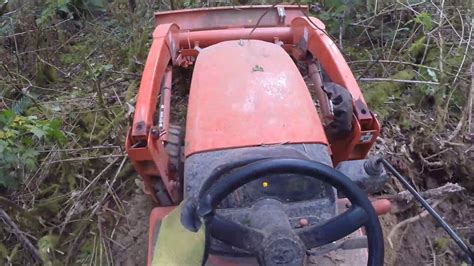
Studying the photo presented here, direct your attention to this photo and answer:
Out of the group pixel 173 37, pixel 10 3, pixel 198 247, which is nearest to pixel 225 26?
pixel 173 37

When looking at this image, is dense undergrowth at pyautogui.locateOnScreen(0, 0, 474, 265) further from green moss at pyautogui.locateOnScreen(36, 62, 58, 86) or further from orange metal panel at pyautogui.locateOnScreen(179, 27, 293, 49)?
orange metal panel at pyautogui.locateOnScreen(179, 27, 293, 49)

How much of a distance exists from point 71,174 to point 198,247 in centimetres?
175

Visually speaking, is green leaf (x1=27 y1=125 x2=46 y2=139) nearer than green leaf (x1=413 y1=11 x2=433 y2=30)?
Yes

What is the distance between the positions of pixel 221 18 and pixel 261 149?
158 cm

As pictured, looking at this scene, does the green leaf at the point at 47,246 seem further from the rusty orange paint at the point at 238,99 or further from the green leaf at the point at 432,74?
the green leaf at the point at 432,74

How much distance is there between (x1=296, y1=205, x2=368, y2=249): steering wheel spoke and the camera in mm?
1777

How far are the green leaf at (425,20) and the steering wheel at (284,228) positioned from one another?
2.69m

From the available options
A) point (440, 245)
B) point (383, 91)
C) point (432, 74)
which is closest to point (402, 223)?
point (440, 245)

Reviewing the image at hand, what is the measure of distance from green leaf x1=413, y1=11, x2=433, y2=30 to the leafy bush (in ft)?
8.18

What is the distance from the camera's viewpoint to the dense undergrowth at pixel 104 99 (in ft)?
10.2

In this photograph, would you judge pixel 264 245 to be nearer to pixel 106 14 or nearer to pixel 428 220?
pixel 428 220

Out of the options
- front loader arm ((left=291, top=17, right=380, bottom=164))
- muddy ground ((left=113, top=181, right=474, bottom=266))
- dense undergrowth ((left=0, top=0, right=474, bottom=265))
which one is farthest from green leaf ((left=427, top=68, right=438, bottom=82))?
front loader arm ((left=291, top=17, right=380, bottom=164))

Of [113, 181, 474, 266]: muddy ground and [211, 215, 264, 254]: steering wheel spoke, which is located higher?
[211, 215, 264, 254]: steering wheel spoke

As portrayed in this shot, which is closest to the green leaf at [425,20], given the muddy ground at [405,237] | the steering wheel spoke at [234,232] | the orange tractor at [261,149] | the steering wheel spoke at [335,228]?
the orange tractor at [261,149]
